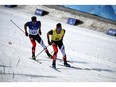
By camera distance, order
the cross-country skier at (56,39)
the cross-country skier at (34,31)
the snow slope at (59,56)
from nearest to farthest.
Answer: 1. the cross-country skier at (56,39)
2. the snow slope at (59,56)
3. the cross-country skier at (34,31)

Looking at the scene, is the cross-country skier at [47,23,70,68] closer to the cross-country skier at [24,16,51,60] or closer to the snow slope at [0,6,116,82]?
the snow slope at [0,6,116,82]

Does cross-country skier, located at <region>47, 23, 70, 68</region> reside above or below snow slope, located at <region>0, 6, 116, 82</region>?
above

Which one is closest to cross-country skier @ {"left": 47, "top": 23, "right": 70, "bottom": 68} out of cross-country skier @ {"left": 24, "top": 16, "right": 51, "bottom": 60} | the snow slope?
the snow slope

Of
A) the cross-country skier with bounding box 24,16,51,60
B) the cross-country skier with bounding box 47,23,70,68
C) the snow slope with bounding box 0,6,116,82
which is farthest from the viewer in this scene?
the cross-country skier with bounding box 24,16,51,60

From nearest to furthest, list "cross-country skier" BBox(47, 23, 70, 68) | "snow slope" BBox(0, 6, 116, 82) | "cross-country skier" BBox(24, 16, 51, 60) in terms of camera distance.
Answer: "cross-country skier" BBox(47, 23, 70, 68) < "snow slope" BBox(0, 6, 116, 82) < "cross-country skier" BBox(24, 16, 51, 60)

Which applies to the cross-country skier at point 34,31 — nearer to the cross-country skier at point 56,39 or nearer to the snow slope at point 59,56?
the snow slope at point 59,56

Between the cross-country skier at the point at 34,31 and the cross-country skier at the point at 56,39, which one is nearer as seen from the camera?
the cross-country skier at the point at 56,39

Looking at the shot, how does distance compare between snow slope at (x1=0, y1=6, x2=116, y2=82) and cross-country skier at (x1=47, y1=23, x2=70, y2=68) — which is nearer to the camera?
cross-country skier at (x1=47, y1=23, x2=70, y2=68)

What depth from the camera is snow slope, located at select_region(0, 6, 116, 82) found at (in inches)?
304

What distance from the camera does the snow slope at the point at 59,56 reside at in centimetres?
772

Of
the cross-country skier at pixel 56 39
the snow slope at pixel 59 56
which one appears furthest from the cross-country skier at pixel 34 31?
the cross-country skier at pixel 56 39

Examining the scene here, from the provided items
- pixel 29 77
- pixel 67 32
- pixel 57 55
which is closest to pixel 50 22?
pixel 67 32

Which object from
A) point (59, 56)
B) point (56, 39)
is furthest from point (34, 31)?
point (59, 56)
